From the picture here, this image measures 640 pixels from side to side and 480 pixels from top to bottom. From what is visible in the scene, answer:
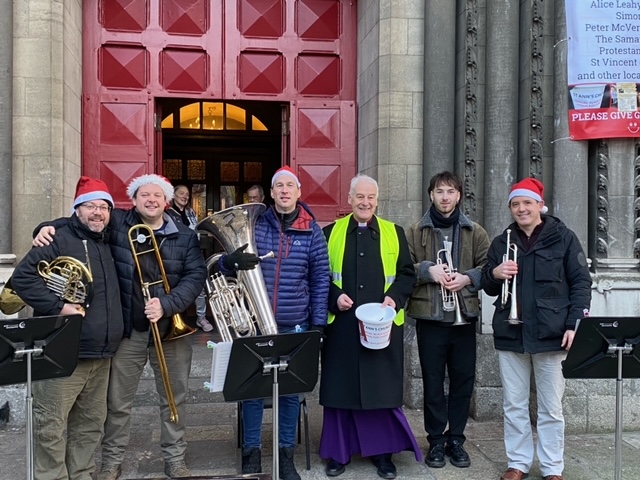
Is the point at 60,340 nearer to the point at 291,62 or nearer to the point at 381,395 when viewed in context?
the point at 381,395

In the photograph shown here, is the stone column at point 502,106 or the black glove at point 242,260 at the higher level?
the stone column at point 502,106

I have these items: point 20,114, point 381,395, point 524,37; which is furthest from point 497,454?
point 20,114

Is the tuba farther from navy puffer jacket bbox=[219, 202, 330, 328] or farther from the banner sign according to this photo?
the banner sign

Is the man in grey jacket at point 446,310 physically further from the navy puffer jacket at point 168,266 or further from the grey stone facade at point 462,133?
the navy puffer jacket at point 168,266

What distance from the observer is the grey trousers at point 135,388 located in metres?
4.32

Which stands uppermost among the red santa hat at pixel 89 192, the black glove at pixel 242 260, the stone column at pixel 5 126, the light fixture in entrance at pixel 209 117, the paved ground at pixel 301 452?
the light fixture in entrance at pixel 209 117

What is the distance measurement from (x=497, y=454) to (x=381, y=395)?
1.38m

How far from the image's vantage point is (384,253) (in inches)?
181

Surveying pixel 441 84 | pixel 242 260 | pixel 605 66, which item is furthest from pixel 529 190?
pixel 441 84

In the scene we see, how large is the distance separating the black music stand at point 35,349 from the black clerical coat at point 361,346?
6.16 ft

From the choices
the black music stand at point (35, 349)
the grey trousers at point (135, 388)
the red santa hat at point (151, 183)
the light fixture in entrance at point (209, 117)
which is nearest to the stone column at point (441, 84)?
the red santa hat at point (151, 183)

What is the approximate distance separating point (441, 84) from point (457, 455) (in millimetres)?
3979

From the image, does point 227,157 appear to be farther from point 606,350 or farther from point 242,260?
point 606,350

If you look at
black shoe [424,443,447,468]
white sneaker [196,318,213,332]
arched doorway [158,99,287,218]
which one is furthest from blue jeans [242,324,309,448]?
arched doorway [158,99,287,218]
